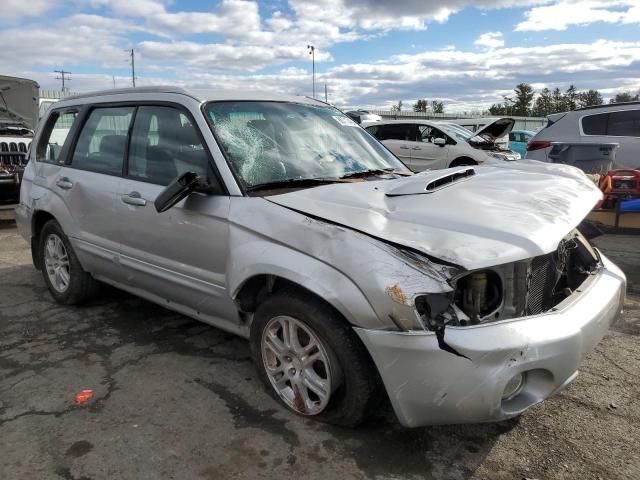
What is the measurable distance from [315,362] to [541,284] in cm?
118

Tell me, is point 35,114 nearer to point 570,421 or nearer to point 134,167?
point 134,167

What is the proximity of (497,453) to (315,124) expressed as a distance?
2344 millimetres

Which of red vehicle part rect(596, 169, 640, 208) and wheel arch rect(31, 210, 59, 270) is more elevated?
red vehicle part rect(596, 169, 640, 208)

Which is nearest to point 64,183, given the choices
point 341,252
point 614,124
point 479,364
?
point 341,252

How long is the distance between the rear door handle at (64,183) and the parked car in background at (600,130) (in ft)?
23.9

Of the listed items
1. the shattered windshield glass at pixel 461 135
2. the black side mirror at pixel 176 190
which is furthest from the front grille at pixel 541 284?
the shattered windshield glass at pixel 461 135

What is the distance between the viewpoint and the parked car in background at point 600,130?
8648 millimetres

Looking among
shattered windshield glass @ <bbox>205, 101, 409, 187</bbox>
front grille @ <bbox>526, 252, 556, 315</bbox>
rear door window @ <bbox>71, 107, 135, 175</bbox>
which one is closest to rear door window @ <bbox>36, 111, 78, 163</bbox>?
rear door window @ <bbox>71, 107, 135, 175</bbox>

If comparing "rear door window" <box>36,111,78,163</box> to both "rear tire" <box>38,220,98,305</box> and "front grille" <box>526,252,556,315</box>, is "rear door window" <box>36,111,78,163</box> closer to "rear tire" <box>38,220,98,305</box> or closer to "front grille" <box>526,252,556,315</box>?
"rear tire" <box>38,220,98,305</box>

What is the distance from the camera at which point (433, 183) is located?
3037 mm

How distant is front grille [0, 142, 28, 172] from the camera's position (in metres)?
8.42

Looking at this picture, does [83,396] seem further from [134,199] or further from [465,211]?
[465,211]

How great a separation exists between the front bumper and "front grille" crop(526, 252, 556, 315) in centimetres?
13

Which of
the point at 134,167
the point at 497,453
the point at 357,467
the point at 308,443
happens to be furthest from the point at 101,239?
the point at 497,453
